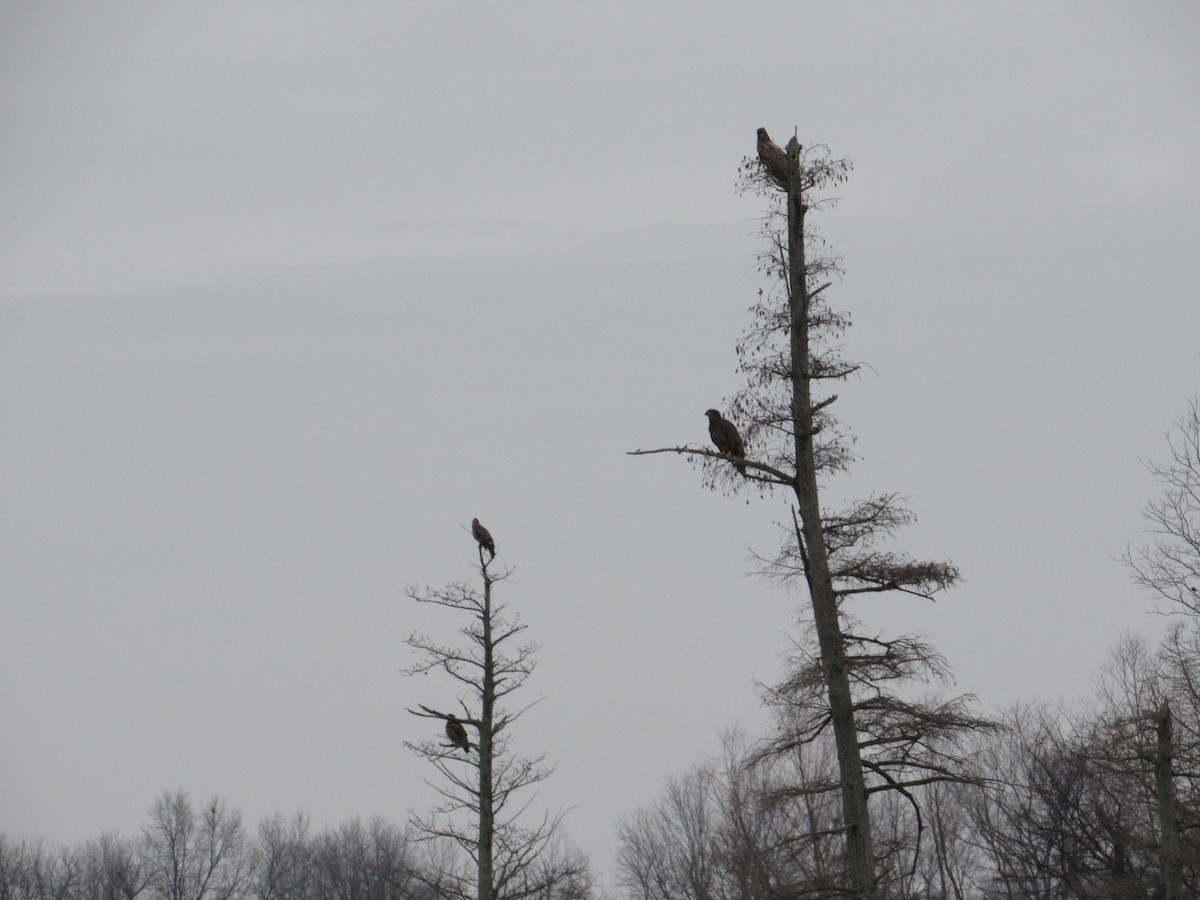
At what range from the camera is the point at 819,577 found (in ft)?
38.0

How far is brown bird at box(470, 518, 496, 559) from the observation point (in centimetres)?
1811

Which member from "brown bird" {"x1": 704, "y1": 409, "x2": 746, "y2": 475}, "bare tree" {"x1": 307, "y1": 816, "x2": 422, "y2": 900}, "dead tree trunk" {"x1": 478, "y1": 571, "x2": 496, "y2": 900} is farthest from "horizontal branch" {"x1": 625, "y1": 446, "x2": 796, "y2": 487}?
"bare tree" {"x1": 307, "y1": 816, "x2": 422, "y2": 900}

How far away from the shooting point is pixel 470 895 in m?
17.9

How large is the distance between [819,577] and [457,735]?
786 centimetres

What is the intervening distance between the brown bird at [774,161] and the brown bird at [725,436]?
2247mm

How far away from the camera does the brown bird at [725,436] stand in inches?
460

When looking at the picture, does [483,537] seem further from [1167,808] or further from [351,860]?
[351,860]

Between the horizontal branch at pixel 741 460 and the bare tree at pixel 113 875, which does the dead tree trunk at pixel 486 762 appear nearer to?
the horizontal branch at pixel 741 460

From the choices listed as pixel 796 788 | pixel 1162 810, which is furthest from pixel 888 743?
pixel 1162 810

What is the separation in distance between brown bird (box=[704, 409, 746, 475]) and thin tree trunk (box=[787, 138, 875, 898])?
0.54 metres

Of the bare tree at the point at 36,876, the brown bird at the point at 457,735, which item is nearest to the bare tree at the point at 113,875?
the bare tree at the point at 36,876

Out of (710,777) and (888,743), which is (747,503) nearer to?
(888,743)

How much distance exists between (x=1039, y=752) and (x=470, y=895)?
28676mm

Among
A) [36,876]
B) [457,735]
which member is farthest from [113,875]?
[457,735]
